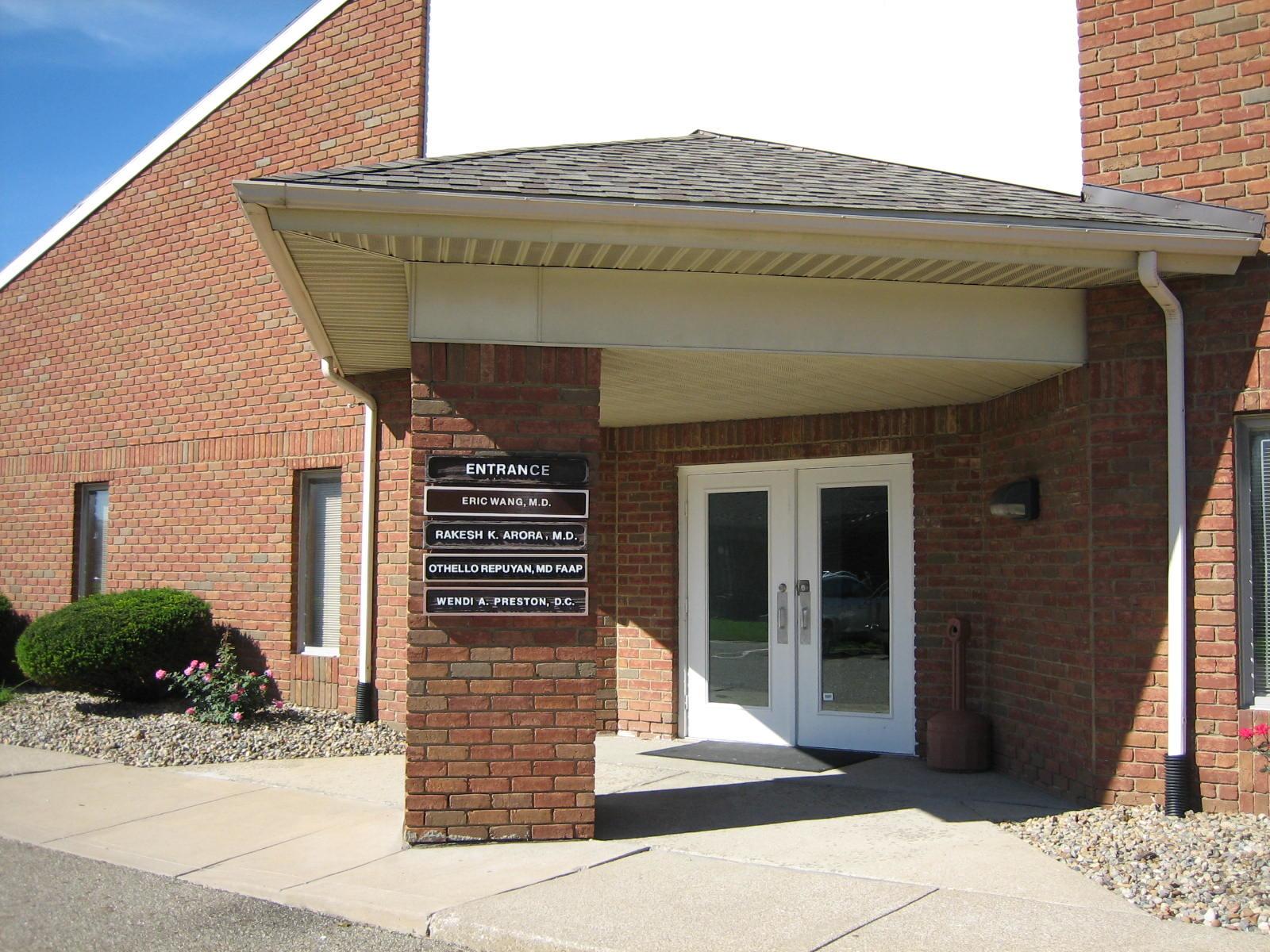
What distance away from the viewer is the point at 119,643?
1064 cm

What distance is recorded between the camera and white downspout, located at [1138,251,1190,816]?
22.1ft

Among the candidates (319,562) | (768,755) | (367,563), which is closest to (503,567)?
(768,755)

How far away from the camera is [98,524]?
13.3 metres

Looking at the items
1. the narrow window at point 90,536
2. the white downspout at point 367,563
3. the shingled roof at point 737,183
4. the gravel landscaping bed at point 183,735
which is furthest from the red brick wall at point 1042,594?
the narrow window at point 90,536

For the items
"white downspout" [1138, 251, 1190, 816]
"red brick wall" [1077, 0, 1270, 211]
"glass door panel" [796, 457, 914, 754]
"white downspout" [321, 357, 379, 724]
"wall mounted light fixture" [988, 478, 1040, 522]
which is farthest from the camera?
"white downspout" [321, 357, 379, 724]

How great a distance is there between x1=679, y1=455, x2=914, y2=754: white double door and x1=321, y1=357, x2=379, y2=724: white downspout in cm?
263

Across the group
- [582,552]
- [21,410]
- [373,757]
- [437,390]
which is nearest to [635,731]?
[373,757]

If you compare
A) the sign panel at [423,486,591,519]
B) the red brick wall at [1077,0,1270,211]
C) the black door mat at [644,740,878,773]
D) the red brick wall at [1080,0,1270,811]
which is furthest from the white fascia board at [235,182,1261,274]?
the black door mat at [644,740,878,773]

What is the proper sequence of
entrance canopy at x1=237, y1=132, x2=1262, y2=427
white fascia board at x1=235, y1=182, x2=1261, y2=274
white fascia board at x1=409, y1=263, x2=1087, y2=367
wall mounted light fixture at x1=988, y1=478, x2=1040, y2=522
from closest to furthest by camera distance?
white fascia board at x1=235, y1=182, x2=1261, y2=274 < entrance canopy at x1=237, y1=132, x2=1262, y2=427 < white fascia board at x1=409, y1=263, x2=1087, y2=367 < wall mounted light fixture at x1=988, y1=478, x2=1040, y2=522

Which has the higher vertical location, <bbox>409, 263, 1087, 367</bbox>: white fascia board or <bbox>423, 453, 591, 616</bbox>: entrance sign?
<bbox>409, 263, 1087, 367</bbox>: white fascia board

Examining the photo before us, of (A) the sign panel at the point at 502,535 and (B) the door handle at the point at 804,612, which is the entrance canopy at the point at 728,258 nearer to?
(A) the sign panel at the point at 502,535

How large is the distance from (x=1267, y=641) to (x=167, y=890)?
6130mm

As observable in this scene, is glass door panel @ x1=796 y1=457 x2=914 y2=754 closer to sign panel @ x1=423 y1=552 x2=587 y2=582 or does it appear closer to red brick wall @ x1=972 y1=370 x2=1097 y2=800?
red brick wall @ x1=972 y1=370 x2=1097 y2=800

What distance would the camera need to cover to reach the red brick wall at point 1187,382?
685 centimetres
